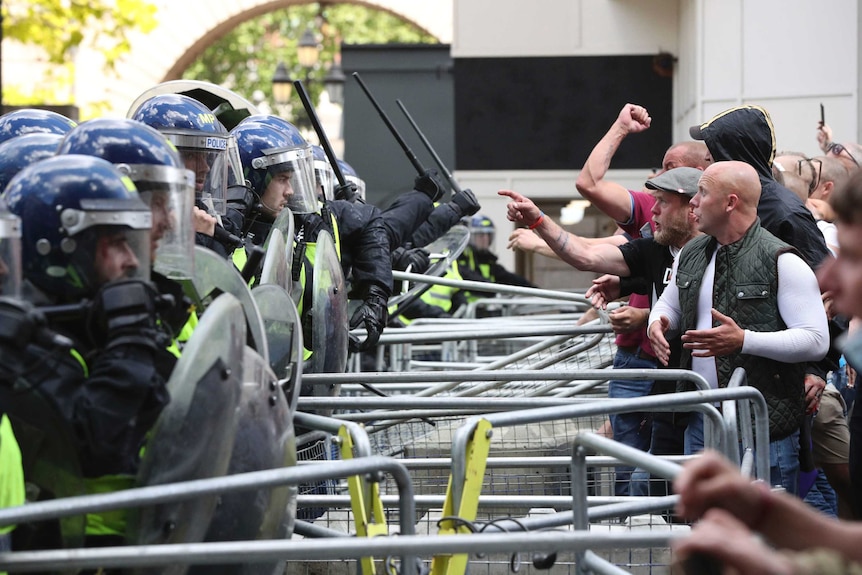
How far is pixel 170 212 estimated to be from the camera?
11.7ft

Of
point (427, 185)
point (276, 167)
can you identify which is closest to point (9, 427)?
point (276, 167)

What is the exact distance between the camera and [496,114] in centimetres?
1712

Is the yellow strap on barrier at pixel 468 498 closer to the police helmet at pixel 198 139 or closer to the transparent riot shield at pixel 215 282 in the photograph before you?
the transparent riot shield at pixel 215 282

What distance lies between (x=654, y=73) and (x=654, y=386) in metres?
11.6

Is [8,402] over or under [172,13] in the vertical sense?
under

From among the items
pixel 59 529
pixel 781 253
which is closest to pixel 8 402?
pixel 59 529

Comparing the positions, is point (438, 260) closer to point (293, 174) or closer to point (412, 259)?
point (412, 259)

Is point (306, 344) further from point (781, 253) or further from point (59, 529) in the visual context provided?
point (59, 529)

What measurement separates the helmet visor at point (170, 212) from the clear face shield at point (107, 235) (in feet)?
0.99

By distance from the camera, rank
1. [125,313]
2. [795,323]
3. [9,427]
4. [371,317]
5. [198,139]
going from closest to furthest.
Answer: [9,427] < [125,313] < [795,323] < [198,139] < [371,317]

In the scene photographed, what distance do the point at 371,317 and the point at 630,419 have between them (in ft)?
4.48

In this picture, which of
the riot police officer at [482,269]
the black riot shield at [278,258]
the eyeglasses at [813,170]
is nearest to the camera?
the black riot shield at [278,258]

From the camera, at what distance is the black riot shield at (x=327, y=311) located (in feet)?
17.3

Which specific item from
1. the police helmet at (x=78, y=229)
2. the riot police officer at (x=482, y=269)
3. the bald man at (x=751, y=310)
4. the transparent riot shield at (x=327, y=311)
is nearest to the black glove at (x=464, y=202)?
the transparent riot shield at (x=327, y=311)
